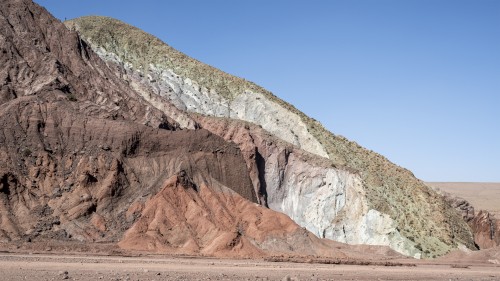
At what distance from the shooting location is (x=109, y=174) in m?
70.6

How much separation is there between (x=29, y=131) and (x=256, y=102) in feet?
145

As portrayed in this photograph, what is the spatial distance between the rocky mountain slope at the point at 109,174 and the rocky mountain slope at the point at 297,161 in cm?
757

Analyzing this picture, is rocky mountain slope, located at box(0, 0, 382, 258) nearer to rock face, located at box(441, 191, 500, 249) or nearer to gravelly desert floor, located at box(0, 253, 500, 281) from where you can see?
gravelly desert floor, located at box(0, 253, 500, 281)

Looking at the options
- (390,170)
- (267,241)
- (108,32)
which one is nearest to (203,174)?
(267,241)

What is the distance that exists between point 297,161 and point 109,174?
2882 centimetres

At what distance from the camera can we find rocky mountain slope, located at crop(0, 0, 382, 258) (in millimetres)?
64312

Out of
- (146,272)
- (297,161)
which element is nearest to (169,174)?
(297,161)

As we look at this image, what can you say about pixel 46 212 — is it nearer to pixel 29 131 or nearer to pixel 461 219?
pixel 29 131

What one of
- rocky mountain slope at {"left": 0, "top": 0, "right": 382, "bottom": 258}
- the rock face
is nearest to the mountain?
rocky mountain slope at {"left": 0, "top": 0, "right": 382, "bottom": 258}

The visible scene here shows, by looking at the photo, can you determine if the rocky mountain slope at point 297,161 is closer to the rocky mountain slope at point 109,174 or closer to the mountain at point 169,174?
the mountain at point 169,174

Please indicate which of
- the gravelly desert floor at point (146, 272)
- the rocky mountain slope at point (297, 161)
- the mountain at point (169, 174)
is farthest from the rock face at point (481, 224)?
the gravelly desert floor at point (146, 272)

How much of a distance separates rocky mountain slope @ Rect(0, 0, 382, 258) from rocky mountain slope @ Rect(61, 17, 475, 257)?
7.57 meters

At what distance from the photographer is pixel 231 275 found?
3944cm

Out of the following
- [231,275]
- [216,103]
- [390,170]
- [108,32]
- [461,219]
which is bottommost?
[231,275]
